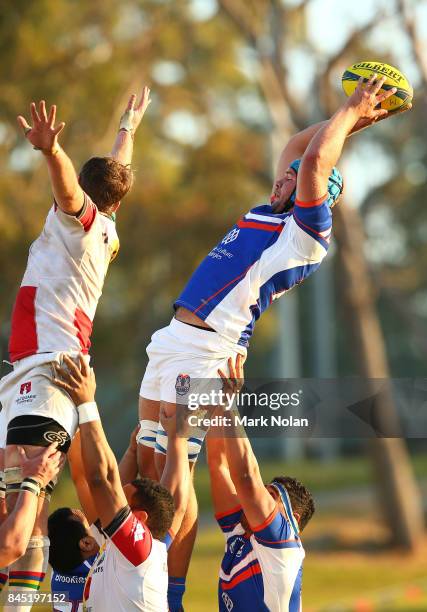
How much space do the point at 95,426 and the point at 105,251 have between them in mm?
1148

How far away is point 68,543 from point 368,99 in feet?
10.1

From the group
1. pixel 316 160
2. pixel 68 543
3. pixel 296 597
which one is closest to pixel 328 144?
pixel 316 160

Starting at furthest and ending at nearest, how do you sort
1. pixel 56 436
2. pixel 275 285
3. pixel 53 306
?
pixel 275 285 < pixel 53 306 < pixel 56 436

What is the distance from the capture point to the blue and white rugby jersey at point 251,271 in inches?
257

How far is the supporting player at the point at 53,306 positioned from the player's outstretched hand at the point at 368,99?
1.37 meters

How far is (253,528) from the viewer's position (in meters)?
6.31

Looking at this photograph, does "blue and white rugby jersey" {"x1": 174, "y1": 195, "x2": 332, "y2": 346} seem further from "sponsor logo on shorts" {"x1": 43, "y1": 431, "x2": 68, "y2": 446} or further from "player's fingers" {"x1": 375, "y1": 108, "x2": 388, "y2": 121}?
"sponsor logo on shorts" {"x1": 43, "y1": 431, "x2": 68, "y2": 446}

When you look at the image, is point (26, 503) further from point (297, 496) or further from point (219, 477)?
point (297, 496)

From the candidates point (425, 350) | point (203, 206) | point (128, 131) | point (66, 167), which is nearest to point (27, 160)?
point (203, 206)

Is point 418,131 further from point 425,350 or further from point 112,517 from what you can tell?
point 112,517

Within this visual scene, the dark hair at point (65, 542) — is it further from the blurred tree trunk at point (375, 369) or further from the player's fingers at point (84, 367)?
the blurred tree trunk at point (375, 369)

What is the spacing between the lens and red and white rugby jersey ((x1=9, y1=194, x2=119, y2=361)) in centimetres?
601

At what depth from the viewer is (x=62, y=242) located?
6.07 m

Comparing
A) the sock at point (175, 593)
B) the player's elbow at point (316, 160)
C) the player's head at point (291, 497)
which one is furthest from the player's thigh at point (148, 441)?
the player's elbow at point (316, 160)
